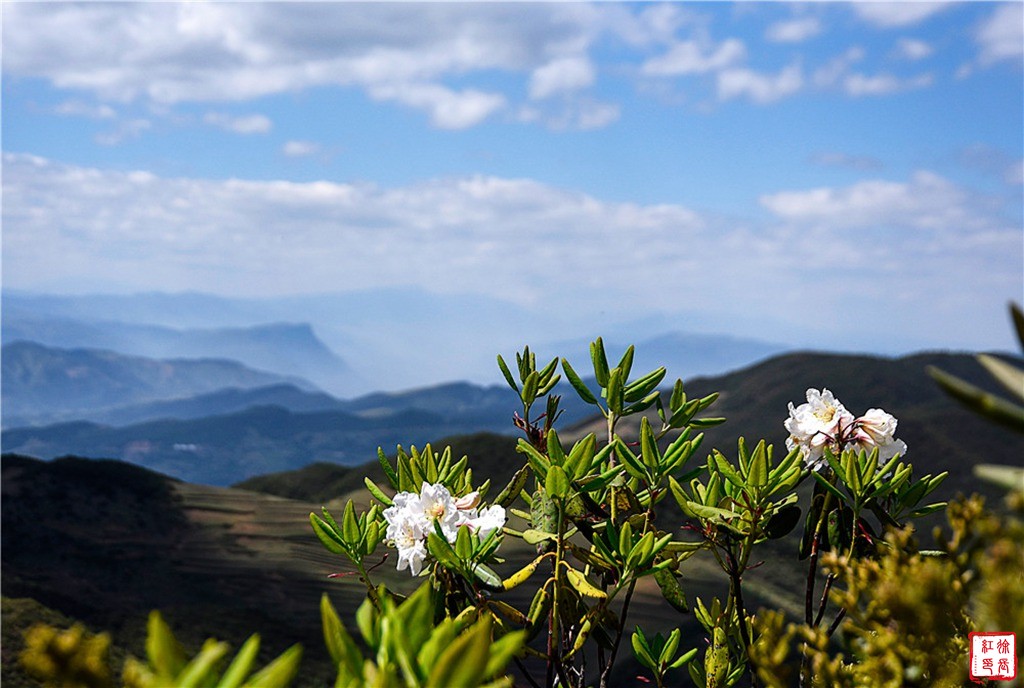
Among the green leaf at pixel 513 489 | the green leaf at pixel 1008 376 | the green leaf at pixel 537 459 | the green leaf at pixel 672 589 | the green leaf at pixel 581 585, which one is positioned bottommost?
the green leaf at pixel 672 589

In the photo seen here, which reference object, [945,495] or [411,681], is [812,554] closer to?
[411,681]

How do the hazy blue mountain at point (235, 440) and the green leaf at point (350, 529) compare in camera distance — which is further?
the hazy blue mountain at point (235, 440)

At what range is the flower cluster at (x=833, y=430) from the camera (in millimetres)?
1611

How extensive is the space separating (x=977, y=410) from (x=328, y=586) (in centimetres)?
664

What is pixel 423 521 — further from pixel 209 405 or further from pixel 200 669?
pixel 209 405

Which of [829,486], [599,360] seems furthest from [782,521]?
[599,360]

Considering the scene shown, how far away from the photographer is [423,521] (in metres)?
1.45

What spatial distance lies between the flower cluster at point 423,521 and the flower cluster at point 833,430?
0.63 metres

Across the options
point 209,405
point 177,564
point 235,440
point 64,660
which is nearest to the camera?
point 64,660

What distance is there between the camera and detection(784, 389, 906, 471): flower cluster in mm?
1611

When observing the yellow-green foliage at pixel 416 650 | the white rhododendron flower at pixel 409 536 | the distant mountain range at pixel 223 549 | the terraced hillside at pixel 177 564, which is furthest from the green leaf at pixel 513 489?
the terraced hillside at pixel 177 564

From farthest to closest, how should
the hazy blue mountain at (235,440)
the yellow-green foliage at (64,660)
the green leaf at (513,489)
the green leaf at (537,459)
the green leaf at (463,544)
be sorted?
1. the hazy blue mountain at (235,440)
2. the green leaf at (513,489)
3. the green leaf at (537,459)
4. the green leaf at (463,544)
5. the yellow-green foliage at (64,660)

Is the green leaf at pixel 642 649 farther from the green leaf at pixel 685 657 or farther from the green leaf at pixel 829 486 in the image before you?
the green leaf at pixel 829 486

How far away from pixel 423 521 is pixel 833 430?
0.82 m
